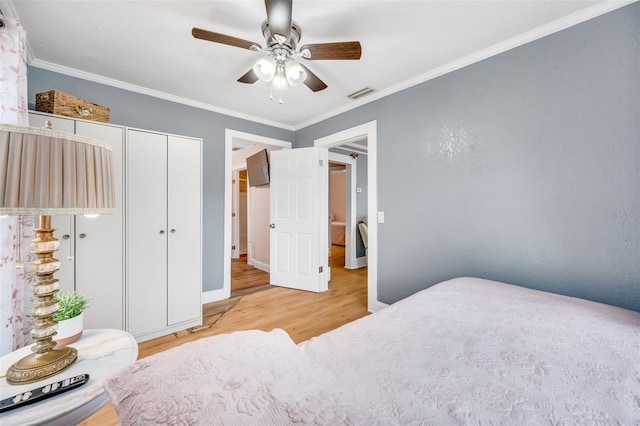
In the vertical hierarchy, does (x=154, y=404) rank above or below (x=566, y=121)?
below

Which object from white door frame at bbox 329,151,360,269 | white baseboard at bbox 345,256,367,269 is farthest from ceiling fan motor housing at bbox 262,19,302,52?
white baseboard at bbox 345,256,367,269

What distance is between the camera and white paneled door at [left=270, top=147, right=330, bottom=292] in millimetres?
3516

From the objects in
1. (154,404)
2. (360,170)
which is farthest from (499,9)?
(360,170)

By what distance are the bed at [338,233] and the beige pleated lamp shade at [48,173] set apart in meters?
6.18

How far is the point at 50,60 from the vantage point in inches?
88.2

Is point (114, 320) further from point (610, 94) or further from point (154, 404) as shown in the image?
point (610, 94)

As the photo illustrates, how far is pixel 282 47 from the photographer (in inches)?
A: 63.6

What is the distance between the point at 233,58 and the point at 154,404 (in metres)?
2.39

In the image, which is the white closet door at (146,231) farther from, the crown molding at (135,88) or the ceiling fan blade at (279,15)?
the ceiling fan blade at (279,15)

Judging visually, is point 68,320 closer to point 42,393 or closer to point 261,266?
point 42,393

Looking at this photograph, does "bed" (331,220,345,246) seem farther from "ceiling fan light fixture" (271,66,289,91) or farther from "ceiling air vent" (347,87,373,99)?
"ceiling fan light fixture" (271,66,289,91)

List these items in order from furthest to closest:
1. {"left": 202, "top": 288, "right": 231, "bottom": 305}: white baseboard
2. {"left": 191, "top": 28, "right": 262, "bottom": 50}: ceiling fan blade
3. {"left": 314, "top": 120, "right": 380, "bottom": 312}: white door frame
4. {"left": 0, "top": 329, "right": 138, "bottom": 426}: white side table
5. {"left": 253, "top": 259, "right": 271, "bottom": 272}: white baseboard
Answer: {"left": 253, "top": 259, "right": 271, "bottom": 272}: white baseboard
{"left": 202, "top": 288, "right": 231, "bottom": 305}: white baseboard
{"left": 314, "top": 120, "right": 380, "bottom": 312}: white door frame
{"left": 191, "top": 28, "right": 262, "bottom": 50}: ceiling fan blade
{"left": 0, "top": 329, "right": 138, "bottom": 426}: white side table

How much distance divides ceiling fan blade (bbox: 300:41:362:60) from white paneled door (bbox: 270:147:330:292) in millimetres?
1847

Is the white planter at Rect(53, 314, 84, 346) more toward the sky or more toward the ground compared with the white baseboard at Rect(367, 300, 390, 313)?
more toward the sky
